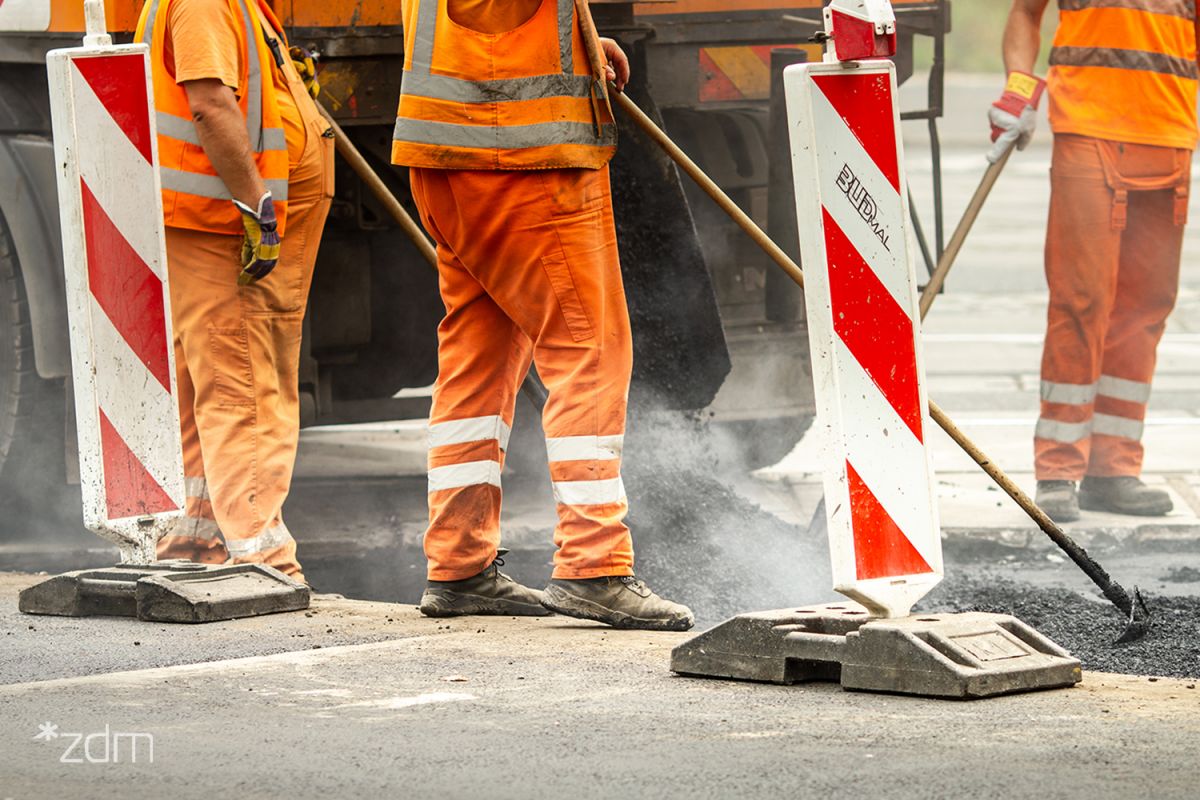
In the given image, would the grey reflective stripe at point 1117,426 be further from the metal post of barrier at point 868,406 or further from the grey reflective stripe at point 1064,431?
the metal post of barrier at point 868,406

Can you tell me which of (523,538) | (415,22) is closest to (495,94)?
(415,22)

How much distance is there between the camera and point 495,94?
4270mm

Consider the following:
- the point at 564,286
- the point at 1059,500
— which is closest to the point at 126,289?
the point at 564,286

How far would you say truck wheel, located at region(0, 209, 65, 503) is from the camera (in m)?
6.00

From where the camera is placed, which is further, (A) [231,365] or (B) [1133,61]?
(B) [1133,61]

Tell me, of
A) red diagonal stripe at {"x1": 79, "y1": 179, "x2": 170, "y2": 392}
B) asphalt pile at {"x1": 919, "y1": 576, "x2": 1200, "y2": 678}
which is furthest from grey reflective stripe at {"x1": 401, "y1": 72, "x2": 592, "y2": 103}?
asphalt pile at {"x1": 919, "y1": 576, "x2": 1200, "y2": 678}

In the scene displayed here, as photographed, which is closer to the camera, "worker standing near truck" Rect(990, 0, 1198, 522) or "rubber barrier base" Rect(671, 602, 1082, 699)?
"rubber barrier base" Rect(671, 602, 1082, 699)

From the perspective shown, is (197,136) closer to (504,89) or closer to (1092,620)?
(504,89)

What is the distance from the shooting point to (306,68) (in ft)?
17.4

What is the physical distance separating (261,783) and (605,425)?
1.42m

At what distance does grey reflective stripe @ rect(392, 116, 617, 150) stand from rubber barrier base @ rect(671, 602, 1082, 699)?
3.58ft

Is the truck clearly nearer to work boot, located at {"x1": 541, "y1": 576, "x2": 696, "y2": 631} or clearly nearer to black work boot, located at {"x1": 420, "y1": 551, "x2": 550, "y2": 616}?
black work boot, located at {"x1": 420, "y1": 551, "x2": 550, "y2": 616}

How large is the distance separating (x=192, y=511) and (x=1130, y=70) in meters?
3.26

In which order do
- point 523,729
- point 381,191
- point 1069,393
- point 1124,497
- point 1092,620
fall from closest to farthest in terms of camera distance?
point 523,729 → point 1092,620 → point 381,191 → point 1124,497 → point 1069,393
